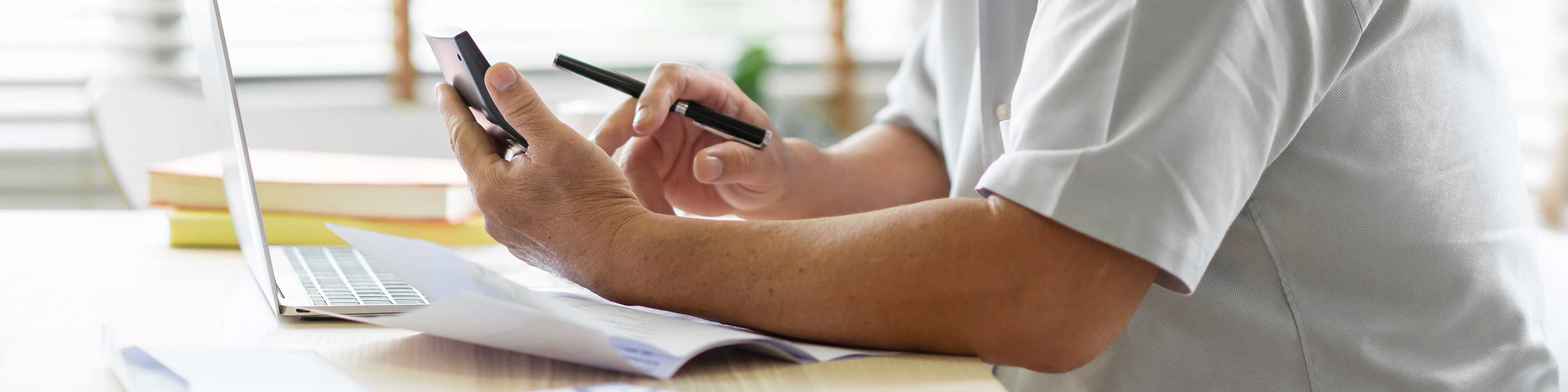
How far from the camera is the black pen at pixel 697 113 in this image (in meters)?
0.82

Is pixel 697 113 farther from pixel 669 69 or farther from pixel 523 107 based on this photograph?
pixel 523 107

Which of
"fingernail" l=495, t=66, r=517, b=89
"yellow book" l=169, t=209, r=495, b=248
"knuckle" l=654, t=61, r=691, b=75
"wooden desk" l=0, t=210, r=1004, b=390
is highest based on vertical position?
"fingernail" l=495, t=66, r=517, b=89

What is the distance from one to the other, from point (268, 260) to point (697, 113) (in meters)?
0.39

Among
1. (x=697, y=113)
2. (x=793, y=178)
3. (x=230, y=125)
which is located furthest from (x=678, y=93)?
(x=230, y=125)

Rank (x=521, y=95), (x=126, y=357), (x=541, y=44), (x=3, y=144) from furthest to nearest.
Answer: (x=541, y=44) → (x=3, y=144) → (x=521, y=95) → (x=126, y=357)

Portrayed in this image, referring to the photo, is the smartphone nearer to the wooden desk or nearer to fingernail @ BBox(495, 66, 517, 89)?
fingernail @ BBox(495, 66, 517, 89)

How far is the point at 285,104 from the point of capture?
11.1 ft

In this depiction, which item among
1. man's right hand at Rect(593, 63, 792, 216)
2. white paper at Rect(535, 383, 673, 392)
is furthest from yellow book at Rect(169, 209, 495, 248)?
white paper at Rect(535, 383, 673, 392)

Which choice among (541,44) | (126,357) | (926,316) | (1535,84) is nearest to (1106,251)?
(926,316)

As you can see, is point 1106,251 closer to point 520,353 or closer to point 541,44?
point 520,353

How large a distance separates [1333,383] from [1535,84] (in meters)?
3.46

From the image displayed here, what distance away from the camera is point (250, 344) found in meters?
0.52

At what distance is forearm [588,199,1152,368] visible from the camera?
48 cm

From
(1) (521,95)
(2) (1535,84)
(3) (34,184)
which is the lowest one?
(3) (34,184)
